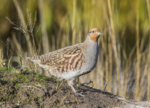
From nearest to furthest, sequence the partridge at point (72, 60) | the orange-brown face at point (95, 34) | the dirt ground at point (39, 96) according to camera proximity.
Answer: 1. the dirt ground at point (39, 96)
2. the partridge at point (72, 60)
3. the orange-brown face at point (95, 34)

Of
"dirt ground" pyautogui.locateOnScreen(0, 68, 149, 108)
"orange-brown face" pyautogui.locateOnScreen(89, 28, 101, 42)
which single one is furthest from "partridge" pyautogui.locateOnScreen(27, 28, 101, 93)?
"dirt ground" pyautogui.locateOnScreen(0, 68, 149, 108)

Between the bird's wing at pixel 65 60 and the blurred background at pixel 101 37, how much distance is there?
369 mm

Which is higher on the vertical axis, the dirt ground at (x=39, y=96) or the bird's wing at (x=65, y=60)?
the bird's wing at (x=65, y=60)

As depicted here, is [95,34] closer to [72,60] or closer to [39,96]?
[72,60]

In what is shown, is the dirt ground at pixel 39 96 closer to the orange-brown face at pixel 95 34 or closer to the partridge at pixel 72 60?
the partridge at pixel 72 60

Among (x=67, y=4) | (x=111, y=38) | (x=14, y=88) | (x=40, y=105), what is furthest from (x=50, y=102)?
(x=67, y=4)

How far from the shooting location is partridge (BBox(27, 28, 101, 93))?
3.36 metres

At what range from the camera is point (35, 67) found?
3912 mm

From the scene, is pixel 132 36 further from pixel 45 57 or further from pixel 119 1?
pixel 45 57

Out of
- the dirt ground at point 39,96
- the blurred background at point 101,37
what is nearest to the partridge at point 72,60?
the dirt ground at point 39,96

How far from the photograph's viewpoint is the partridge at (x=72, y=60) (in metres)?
3.36

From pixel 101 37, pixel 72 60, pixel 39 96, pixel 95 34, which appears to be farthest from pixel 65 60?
pixel 101 37

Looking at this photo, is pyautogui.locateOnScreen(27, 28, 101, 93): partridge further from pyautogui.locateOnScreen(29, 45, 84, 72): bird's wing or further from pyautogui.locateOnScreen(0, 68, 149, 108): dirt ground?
pyautogui.locateOnScreen(0, 68, 149, 108): dirt ground

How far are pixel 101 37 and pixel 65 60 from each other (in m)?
1.34
